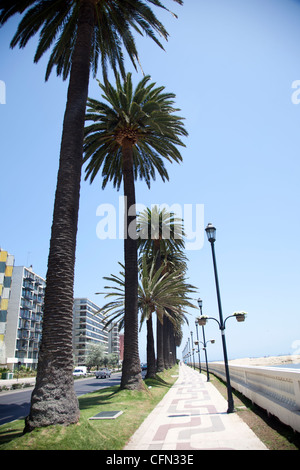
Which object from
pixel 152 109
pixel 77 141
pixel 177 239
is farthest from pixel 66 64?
pixel 177 239

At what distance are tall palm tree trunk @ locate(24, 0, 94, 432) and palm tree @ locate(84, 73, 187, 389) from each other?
21.5ft

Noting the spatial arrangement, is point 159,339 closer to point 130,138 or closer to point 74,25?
point 130,138

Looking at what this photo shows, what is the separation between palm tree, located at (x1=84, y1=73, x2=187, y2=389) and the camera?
16672mm

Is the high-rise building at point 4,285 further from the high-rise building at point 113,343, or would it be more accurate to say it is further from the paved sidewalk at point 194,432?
the high-rise building at point 113,343

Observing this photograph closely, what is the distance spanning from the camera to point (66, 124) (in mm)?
10188

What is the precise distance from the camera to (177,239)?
35062 millimetres

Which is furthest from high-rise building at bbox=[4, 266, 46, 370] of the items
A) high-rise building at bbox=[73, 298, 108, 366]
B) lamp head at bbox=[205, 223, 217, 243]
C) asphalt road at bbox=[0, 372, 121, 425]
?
lamp head at bbox=[205, 223, 217, 243]

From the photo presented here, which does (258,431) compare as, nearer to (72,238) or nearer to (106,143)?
(72,238)

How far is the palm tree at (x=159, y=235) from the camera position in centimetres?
3234

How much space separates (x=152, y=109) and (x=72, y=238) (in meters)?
10.8

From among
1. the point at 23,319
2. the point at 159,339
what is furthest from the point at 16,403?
the point at 23,319

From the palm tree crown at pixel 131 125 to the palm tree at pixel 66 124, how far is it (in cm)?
258

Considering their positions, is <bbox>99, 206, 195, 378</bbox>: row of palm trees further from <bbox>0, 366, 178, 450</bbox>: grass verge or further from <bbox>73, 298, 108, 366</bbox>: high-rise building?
<bbox>73, 298, 108, 366</bbox>: high-rise building

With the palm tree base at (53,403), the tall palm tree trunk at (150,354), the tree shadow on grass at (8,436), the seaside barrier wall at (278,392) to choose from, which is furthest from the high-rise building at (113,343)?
the palm tree base at (53,403)
